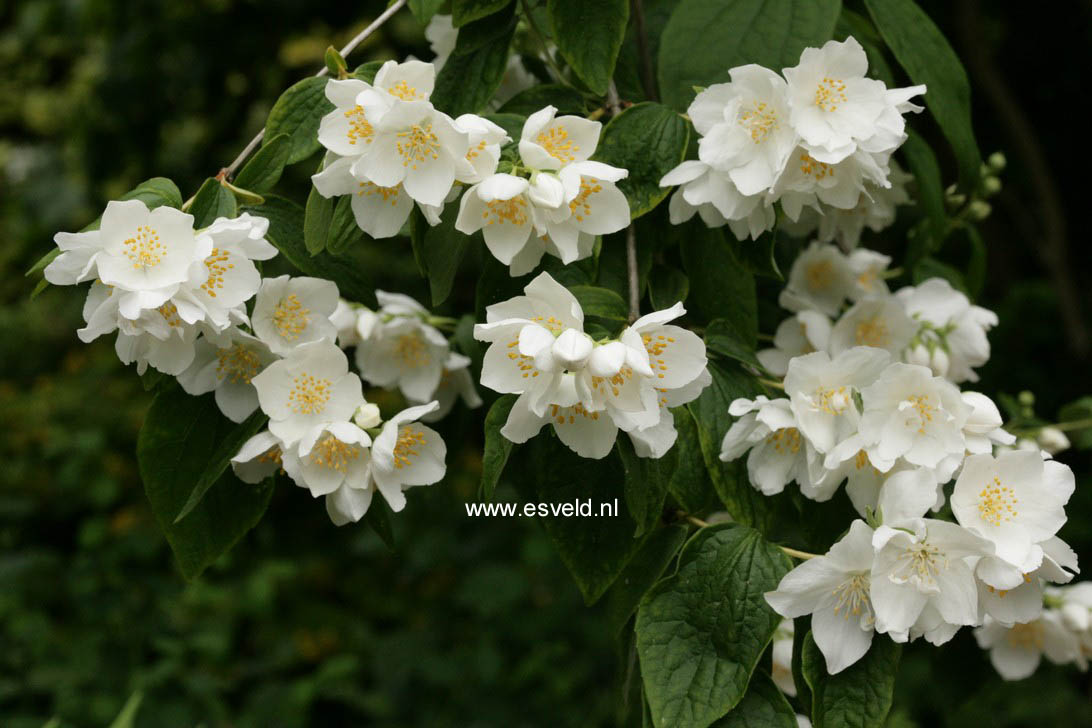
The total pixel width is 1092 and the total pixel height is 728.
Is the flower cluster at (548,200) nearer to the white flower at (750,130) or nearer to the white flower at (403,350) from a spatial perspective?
the white flower at (750,130)

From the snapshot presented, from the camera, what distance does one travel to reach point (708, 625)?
1127 mm

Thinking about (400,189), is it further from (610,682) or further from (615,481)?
(610,682)

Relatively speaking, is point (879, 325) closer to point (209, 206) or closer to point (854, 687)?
A: point (854, 687)

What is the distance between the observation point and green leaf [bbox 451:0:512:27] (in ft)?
3.95

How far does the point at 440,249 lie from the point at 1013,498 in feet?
2.22

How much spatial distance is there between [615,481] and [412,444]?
25 cm

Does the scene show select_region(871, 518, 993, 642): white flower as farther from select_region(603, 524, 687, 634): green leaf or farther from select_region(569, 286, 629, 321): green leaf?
select_region(569, 286, 629, 321): green leaf

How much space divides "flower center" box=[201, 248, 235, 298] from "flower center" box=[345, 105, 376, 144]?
18cm

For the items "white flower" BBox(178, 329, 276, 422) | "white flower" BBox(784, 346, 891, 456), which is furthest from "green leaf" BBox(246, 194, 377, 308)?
"white flower" BBox(784, 346, 891, 456)

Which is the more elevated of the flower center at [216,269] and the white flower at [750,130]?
the white flower at [750,130]

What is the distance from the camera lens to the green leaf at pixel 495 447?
1039 millimetres

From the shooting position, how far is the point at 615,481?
1.17m

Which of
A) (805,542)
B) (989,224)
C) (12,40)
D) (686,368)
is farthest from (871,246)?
(12,40)

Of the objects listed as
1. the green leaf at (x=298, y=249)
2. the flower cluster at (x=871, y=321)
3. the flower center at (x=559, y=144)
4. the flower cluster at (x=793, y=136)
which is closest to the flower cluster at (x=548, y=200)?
the flower center at (x=559, y=144)
